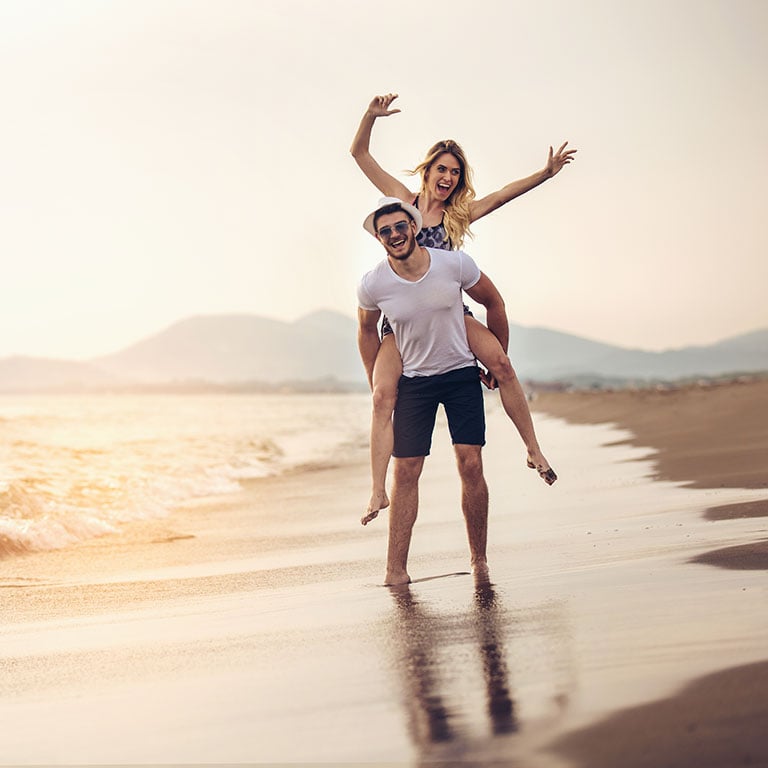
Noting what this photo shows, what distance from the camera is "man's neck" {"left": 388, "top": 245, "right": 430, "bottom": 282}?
4.81 metres

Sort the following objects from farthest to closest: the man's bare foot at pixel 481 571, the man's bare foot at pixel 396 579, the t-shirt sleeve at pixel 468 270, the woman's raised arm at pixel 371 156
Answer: the woman's raised arm at pixel 371 156 < the t-shirt sleeve at pixel 468 270 < the man's bare foot at pixel 396 579 < the man's bare foot at pixel 481 571

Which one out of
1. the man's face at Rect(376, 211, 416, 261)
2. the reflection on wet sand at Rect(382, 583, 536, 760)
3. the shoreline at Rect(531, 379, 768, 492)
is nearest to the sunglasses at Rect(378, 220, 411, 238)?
the man's face at Rect(376, 211, 416, 261)

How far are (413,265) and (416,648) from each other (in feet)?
6.80

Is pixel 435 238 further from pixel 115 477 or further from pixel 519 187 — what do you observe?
pixel 115 477

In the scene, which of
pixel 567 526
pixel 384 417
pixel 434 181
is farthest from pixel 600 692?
pixel 567 526

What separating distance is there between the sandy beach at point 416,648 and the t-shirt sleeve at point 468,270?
4.36 ft

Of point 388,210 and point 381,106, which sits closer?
point 388,210

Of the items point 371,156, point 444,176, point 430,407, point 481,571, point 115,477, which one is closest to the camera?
point 481,571

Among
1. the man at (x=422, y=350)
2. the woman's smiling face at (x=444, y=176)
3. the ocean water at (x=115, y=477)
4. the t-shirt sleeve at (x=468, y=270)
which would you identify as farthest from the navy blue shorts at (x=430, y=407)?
the ocean water at (x=115, y=477)

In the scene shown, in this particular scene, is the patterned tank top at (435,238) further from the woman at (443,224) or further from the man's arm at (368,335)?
the man's arm at (368,335)

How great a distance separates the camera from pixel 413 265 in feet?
15.8

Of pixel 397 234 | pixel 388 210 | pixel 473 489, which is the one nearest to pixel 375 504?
pixel 473 489

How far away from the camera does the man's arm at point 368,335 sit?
5.05 metres

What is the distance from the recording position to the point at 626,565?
4359 millimetres
